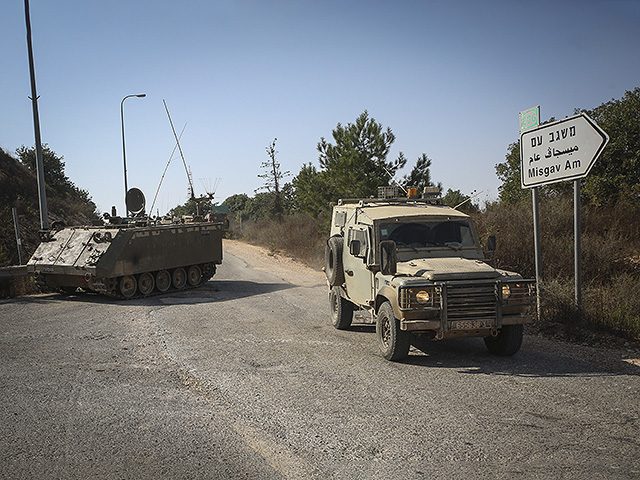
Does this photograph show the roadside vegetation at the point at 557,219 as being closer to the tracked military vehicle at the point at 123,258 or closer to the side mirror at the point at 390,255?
the side mirror at the point at 390,255

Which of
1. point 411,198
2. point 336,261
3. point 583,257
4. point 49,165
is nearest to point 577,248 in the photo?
point 411,198

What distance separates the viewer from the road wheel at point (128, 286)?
15.0 m

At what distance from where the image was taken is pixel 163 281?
16.7 m

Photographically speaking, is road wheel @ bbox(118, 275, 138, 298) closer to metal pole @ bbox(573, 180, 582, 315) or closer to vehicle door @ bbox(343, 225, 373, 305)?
vehicle door @ bbox(343, 225, 373, 305)

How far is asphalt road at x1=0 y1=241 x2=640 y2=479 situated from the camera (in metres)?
4.47

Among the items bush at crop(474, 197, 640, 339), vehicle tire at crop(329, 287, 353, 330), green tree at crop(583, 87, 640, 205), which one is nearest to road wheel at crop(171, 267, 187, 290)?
vehicle tire at crop(329, 287, 353, 330)

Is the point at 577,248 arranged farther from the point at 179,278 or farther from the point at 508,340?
the point at 179,278

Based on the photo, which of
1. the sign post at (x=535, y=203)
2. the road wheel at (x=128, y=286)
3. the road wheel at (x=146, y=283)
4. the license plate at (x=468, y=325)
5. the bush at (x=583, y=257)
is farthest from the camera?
the road wheel at (x=146, y=283)

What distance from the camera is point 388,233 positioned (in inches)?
337

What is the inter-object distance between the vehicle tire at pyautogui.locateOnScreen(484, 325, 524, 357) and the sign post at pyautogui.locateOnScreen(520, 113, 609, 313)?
2.12 meters

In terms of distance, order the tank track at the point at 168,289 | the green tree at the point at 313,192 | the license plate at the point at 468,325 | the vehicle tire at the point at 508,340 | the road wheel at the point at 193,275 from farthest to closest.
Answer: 1. the green tree at the point at 313,192
2. the road wheel at the point at 193,275
3. the tank track at the point at 168,289
4. the vehicle tire at the point at 508,340
5. the license plate at the point at 468,325

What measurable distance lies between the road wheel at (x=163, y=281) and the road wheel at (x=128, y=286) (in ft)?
3.05

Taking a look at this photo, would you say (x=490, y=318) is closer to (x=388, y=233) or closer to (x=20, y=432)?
(x=388, y=233)

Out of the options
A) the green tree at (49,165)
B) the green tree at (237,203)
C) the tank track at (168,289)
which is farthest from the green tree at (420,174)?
the green tree at (237,203)
